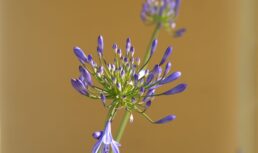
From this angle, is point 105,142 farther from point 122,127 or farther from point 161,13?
point 161,13

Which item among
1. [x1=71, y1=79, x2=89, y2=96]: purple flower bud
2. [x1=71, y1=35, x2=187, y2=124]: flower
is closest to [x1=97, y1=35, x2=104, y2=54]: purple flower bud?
[x1=71, y1=35, x2=187, y2=124]: flower

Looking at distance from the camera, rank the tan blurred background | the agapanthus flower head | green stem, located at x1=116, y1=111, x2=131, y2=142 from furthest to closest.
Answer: the tan blurred background, the agapanthus flower head, green stem, located at x1=116, y1=111, x2=131, y2=142

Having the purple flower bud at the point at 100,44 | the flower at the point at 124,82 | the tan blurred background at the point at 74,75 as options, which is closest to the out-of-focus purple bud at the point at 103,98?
the flower at the point at 124,82

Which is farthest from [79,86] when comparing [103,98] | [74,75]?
[74,75]

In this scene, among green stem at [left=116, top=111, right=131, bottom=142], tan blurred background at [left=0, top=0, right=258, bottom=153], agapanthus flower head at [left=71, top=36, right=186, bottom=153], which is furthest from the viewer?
tan blurred background at [left=0, top=0, right=258, bottom=153]

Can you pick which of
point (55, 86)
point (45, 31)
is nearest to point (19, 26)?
point (45, 31)

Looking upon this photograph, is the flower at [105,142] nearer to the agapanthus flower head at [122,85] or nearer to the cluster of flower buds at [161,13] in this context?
the agapanthus flower head at [122,85]

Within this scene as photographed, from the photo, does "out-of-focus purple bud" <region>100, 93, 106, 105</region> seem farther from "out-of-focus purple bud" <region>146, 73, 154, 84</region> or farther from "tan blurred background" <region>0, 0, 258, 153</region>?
"tan blurred background" <region>0, 0, 258, 153</region>
